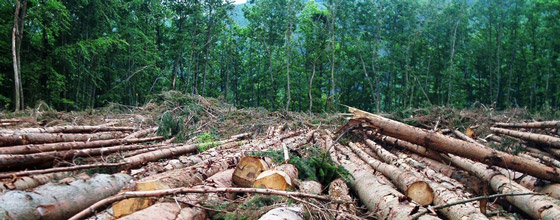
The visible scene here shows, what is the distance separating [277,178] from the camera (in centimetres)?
352

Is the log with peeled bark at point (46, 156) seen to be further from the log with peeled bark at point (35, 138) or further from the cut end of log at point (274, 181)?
the cut end of log at point (274, 181)

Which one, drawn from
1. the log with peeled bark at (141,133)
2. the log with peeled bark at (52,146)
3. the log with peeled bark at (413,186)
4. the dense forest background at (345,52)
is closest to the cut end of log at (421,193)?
the log with peeled bark at (413,186)

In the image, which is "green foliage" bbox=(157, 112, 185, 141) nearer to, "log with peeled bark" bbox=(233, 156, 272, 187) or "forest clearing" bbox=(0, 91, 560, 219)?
"forest clearing" bbox=(0, 91, 560, 219)

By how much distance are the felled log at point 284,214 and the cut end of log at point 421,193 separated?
5.57ft

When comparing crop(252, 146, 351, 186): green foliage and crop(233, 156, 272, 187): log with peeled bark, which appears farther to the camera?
crop(252, 146, 351, 186): green foliage

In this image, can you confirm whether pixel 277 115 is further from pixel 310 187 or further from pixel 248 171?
pixel 310 187

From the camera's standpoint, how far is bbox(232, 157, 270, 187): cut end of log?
13.1 ft

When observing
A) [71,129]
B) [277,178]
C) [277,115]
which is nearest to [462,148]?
[277,178]

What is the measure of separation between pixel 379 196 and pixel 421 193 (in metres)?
0.54

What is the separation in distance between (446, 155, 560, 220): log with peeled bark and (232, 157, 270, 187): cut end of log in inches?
118

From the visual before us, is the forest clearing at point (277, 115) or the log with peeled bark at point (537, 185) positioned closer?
the forest clearing at point (277, 115)

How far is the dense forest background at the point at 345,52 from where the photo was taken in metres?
27.0

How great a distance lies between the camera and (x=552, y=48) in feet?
92.0

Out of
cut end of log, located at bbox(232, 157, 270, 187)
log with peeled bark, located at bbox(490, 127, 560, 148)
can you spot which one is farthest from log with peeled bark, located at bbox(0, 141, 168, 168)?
log with peeled bark, located at bbox(490, 127, 560, 148)
